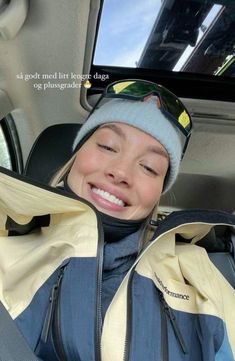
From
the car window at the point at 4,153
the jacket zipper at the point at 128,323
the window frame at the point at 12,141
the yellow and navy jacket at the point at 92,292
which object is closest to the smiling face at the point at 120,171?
the yellow and navy jacket at the point at 92,292

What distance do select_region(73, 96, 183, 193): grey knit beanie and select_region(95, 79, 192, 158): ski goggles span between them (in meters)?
0.02

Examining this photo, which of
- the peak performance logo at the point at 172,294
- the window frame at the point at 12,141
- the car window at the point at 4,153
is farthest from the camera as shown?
the car window at the point at 4,153

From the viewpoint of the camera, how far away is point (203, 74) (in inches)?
58.7

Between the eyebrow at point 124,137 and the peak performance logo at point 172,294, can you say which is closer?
the peak performance logo at point 172,294

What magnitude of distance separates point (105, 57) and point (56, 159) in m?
0.41

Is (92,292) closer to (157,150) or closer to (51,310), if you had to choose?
(51,310)

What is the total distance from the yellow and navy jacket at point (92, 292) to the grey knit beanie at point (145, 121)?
9.2 inches

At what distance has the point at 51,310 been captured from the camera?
35.1 inches

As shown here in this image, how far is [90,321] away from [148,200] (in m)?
0.39

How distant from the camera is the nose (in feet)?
3.56

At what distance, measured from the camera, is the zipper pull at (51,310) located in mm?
873

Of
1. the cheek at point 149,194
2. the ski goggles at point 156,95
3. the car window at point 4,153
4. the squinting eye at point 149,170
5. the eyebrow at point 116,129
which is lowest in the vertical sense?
the car window at point 4,153

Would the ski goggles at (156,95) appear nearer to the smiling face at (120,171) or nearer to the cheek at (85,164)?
the smiling face at (120,171)

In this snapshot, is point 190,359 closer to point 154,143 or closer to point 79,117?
point 154,143
